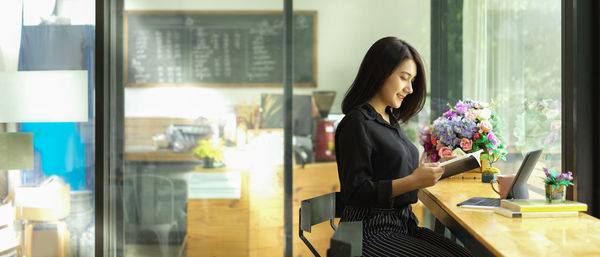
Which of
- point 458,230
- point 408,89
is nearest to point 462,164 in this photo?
point 458,230

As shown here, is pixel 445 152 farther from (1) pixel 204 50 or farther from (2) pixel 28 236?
(2) pixel 28 236

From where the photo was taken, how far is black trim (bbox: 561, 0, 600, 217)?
→ 2.32 meters

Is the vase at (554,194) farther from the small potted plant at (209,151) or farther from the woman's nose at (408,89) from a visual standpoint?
the small potted plant at (209,151)

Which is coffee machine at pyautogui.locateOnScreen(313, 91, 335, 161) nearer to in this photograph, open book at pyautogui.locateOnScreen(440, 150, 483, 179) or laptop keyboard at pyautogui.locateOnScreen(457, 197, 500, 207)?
laptop keyboard at pyautogui.locateOnScreen(457, 197, 500, 207)

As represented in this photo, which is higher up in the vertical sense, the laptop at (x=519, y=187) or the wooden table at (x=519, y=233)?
the laptop at (x=519, y=187)

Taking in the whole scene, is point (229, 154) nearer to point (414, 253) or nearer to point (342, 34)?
point (342, 34)

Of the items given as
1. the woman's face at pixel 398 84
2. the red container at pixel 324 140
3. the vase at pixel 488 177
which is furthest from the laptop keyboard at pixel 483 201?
the red container at pixel 324 140

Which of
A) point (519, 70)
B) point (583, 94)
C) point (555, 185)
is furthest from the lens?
point (519, 70)

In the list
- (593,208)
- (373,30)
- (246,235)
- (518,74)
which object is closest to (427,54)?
(373,30)

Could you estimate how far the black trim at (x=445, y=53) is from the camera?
3.18 m

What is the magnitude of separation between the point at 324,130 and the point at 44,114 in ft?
5.48

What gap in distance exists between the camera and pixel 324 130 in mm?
3182

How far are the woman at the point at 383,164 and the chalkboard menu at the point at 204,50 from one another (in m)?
1.20

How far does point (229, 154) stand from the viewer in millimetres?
3193
